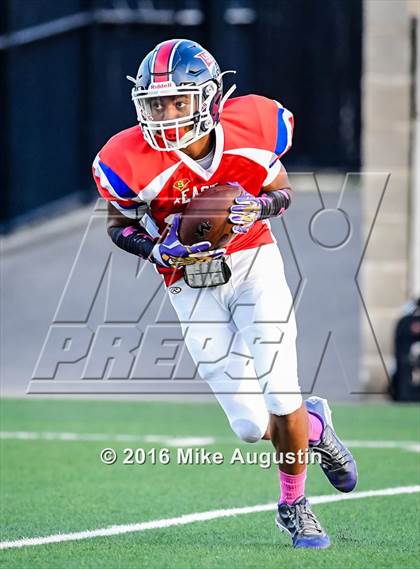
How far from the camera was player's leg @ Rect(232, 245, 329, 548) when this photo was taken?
4363 millimetres

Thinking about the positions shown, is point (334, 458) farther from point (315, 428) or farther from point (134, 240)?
point (134, 240)

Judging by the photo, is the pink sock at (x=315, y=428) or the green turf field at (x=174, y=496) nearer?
the green turf field at (x=174, y=496)

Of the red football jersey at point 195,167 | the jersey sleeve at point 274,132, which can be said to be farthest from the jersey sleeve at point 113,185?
the jersey sleeve at point 274,132

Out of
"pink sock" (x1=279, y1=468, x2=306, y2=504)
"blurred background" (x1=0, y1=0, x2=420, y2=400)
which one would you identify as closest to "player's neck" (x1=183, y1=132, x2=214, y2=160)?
"pink sock" (x1=279, y1=468, x2=306, y2=504)

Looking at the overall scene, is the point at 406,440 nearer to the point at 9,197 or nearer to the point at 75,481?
the point at 75,481

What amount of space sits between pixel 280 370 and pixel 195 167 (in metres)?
0.75

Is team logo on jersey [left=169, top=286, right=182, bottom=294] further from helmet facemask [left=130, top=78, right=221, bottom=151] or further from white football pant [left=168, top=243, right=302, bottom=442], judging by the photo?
helmet facemask [left=130, top=78, right=221, bottom=151]

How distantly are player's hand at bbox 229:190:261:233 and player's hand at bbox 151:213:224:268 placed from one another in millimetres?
109

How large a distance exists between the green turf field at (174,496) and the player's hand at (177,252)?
0.94 metres

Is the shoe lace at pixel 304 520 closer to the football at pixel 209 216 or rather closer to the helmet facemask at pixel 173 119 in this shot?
the football at pixel 209 216

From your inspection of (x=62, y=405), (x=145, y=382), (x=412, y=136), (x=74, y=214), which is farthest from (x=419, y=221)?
(x=74, y=214)

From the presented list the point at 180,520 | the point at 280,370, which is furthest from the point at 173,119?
the point at 180,520

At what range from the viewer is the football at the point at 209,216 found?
171 inches

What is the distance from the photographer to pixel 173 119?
14.3 ft
